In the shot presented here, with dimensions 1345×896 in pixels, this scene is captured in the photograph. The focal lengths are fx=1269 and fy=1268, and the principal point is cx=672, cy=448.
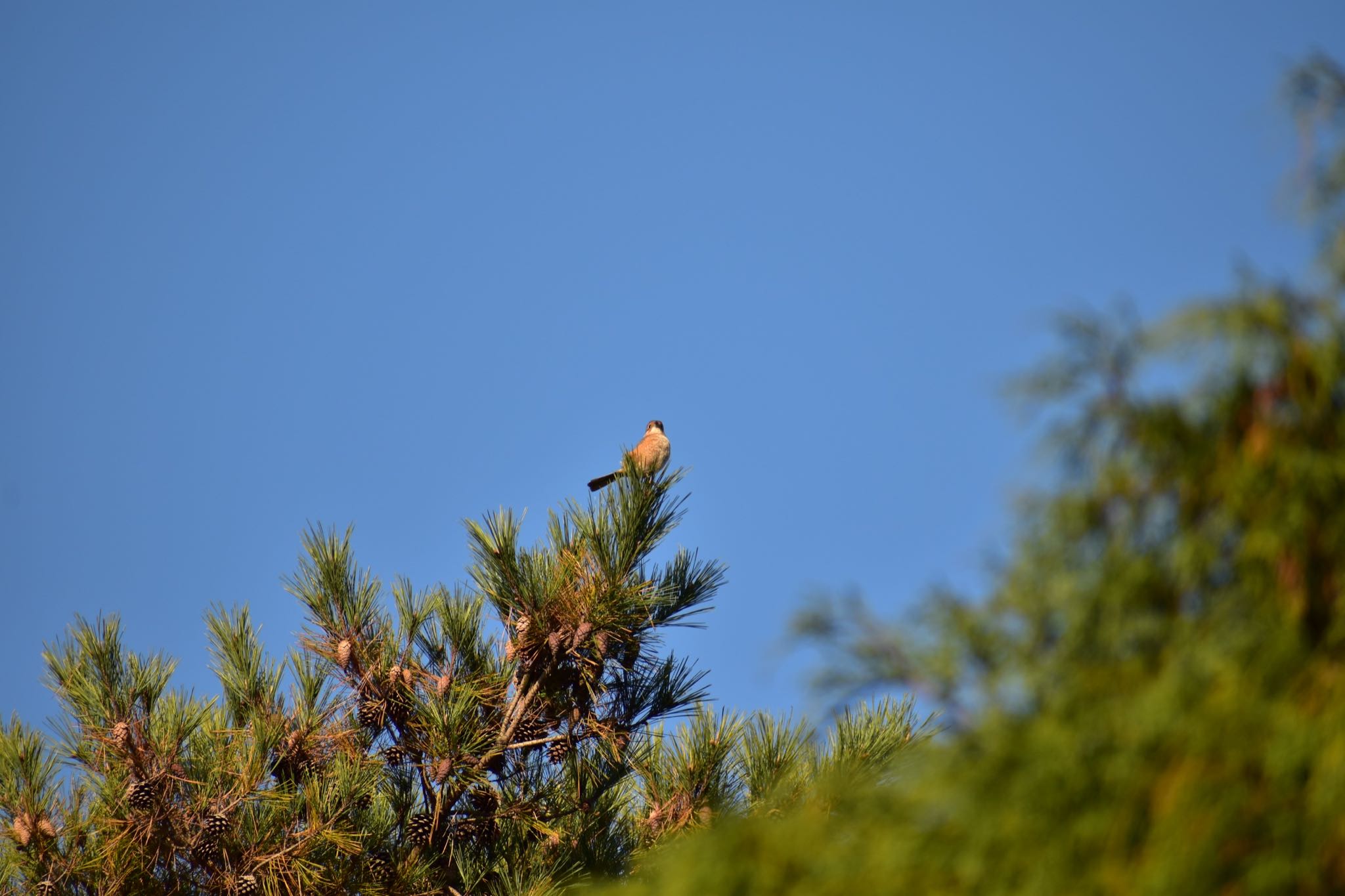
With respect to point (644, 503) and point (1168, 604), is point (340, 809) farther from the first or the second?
point (1168, 604)

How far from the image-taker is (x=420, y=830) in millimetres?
4188

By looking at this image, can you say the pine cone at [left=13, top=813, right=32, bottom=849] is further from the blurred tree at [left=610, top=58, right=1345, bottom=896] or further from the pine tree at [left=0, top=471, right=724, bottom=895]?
the blurred tree at [left=610, top=58, right=1345, bottom=896]

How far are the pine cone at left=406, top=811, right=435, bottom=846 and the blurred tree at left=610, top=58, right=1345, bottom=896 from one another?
1.95 meters

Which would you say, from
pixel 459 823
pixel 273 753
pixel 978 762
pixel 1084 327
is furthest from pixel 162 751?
pixel 1084 327

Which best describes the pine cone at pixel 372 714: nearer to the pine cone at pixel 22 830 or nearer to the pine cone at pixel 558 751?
the pine cone at pixel 558 751

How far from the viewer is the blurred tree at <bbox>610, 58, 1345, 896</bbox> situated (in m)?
1.90

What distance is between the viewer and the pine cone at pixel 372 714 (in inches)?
175

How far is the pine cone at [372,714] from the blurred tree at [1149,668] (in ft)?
7.24

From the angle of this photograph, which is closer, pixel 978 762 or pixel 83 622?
pixel 978 762

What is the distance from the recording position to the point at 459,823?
4.21 m

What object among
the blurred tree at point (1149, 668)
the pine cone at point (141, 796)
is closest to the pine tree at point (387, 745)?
the pine cone at point (141, 796)

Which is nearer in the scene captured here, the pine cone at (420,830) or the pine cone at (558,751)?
the pine cone at (420,830)

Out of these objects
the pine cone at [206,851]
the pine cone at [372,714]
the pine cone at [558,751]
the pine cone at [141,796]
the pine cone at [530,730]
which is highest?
the pine cone at [372,714]

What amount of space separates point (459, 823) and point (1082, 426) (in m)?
2.71
